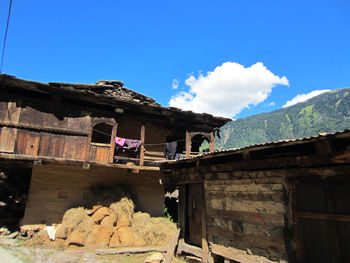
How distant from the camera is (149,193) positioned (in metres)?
14.6

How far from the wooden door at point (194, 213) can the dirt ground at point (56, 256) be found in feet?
2.69

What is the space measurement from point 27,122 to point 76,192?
4.07 metres

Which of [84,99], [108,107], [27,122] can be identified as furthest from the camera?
[108,107]

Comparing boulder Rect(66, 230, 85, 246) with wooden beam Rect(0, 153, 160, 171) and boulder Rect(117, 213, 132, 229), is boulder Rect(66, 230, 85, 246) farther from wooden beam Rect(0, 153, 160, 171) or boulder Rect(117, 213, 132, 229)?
wooden beam Rect(0, 153, 160, 171)

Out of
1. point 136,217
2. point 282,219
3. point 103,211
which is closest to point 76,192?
point 103,211

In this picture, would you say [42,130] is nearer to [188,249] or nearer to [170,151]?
[170,151]

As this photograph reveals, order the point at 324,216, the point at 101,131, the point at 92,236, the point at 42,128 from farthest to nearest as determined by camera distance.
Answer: the point at 101,131 < the point at 42,128 < the point at 92,236 < the point at 324,216

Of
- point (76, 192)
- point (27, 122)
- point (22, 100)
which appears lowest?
point (76, 192)

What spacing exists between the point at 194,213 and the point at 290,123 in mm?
133761

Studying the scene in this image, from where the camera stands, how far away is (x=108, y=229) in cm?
1156

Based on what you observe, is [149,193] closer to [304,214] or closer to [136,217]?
[136,217]

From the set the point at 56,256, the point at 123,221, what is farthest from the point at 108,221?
the point at 56,256

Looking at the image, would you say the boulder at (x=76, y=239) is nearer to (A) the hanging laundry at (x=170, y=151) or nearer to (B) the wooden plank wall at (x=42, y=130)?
(B) the wooden plank wall at (x=42, y=130)

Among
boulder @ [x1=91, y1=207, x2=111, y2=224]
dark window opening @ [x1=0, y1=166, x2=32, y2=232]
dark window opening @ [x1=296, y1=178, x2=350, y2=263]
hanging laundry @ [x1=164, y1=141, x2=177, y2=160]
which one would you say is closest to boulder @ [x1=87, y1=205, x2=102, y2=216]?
boulder @ [x1=91, y1=207, x2=111, y2=224]
